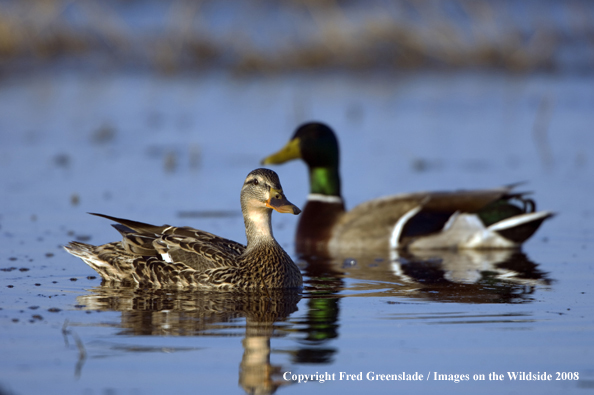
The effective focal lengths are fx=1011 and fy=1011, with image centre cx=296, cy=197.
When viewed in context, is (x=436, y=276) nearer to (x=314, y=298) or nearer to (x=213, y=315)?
(x=314, y=298)

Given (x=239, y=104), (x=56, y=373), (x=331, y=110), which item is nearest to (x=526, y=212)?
(x=56, y=373)

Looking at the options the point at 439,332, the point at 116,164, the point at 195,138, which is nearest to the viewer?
the point at 439,332

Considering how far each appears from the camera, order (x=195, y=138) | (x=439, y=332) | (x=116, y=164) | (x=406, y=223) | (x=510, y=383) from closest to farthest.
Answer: (x=510, y=383) → (x=439, y=332) → (x=406, y=223) → (x=116, y=164) → (x=195, y=138)

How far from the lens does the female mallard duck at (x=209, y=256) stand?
7605mm

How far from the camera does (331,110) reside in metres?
17.7

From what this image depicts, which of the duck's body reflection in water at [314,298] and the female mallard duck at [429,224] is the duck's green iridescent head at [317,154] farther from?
the duck's body reflection in water at [314,298]

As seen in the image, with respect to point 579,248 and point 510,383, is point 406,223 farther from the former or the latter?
point 510,383

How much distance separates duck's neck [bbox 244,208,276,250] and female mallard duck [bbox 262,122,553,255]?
2.06 metres

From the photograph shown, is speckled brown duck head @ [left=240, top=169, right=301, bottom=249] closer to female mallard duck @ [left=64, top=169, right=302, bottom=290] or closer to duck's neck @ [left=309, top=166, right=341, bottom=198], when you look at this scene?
female mallard duck @ [left=64, top=169, right=302, bottom=290]

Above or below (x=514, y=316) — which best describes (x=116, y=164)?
above

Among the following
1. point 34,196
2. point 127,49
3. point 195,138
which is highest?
point 127,49

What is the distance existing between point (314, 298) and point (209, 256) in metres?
Result: 0.89

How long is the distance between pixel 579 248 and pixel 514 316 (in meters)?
3.01

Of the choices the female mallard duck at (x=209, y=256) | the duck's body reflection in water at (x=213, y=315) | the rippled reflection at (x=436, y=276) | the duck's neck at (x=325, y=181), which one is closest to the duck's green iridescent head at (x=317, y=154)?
the duck's neck at (x=325, y=181)
